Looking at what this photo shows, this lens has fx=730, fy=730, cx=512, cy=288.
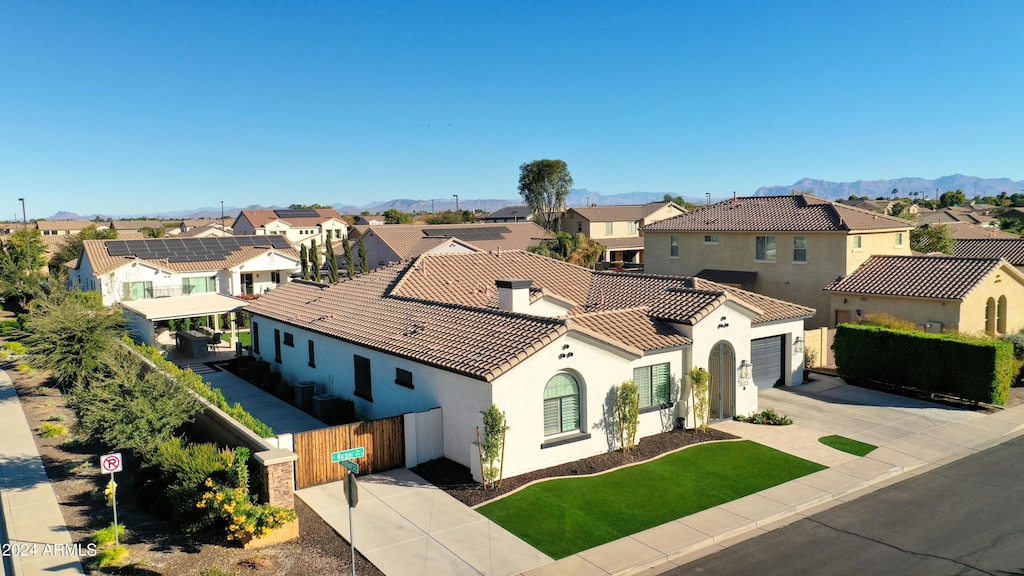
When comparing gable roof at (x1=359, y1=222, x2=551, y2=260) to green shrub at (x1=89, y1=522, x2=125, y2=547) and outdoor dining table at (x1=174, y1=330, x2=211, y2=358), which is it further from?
green shrub at (x1=89, y1=522, x2=125, y2=547)

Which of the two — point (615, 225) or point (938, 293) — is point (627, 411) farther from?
point (615, 225)

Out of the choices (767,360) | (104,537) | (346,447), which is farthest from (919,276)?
(104,537)

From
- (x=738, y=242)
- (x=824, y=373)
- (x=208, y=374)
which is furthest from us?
(x=738, y=242)

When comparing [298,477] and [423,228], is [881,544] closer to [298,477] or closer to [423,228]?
[298,477]

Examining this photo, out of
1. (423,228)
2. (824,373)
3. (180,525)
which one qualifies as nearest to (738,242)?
(824,373)

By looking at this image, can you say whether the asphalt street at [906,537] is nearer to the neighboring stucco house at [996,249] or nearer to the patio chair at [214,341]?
the neighboring stucco house at [996,249]

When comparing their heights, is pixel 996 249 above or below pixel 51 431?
above
